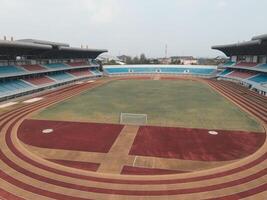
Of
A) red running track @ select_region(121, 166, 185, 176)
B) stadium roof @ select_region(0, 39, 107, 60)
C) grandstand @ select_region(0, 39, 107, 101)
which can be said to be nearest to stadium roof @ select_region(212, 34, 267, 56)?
red running track @ select_region(121, 166, 185, 176)

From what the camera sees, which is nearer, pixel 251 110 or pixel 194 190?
pixel 194 190

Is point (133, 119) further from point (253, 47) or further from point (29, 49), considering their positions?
point (253, 47)

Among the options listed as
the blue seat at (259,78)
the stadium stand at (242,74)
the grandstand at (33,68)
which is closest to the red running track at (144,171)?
the grandstand at (33,68)

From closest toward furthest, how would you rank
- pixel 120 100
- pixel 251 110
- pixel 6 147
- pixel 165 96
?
pixel 6 147
pixel 251 110
pixel 120 100
pixel 165 96

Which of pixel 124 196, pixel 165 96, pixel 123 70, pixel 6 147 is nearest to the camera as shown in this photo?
pixel 124 196

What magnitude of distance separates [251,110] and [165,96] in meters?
18.9

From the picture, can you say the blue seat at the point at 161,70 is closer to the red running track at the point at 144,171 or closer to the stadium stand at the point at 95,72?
the stadium stand at the point at 95,72

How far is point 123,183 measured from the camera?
59.8 ft

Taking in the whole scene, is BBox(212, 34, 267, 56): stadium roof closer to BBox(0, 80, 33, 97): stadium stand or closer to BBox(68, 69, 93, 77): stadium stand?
BBox(68, 69, 93, 77): stadium stand

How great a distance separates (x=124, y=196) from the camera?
655 inches

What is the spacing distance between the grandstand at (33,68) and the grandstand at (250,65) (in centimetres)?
5225

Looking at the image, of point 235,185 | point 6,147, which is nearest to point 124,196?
point 235,185

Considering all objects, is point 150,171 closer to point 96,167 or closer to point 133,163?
point 133,163

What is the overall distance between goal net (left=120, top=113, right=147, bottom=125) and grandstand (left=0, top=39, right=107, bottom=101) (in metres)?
27.4
